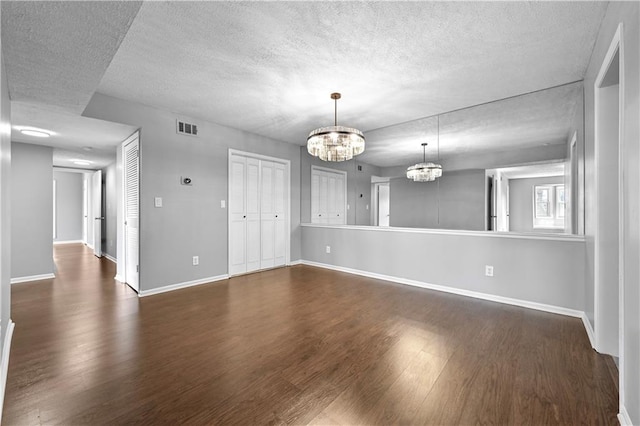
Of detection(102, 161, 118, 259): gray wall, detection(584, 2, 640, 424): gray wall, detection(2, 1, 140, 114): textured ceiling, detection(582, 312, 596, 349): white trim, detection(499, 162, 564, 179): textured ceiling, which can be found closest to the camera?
detection(584, 2, 640, 424): gray wall

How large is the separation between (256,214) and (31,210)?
356 cm

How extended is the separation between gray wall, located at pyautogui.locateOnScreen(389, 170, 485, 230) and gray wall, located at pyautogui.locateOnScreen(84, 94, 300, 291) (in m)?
2.73

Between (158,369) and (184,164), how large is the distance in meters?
2.92

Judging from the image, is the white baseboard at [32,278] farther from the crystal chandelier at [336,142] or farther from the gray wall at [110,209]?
the crystal chandelier at [336,142]

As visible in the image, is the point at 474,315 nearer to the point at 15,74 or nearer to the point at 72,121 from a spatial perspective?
the point at 15,74

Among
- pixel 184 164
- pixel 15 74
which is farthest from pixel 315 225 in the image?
pixel 15 74

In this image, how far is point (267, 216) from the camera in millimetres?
5301

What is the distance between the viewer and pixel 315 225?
5.64m

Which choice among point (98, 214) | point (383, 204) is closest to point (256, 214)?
point (383, 204)

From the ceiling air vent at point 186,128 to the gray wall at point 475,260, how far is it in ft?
9.54

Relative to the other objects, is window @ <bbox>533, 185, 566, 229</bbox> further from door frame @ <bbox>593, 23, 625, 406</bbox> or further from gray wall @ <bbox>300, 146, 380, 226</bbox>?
gray wall @ <bbox>300, 146, 380, 226</bbox>

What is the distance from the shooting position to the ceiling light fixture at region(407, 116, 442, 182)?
4.05 m

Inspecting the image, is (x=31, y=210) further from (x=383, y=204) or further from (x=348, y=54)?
(x=383, y=204)

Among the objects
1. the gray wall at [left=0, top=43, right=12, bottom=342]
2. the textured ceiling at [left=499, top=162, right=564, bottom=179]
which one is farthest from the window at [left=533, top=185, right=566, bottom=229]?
the gray wall at [left=0, top=43, right=12, bottom=342]
